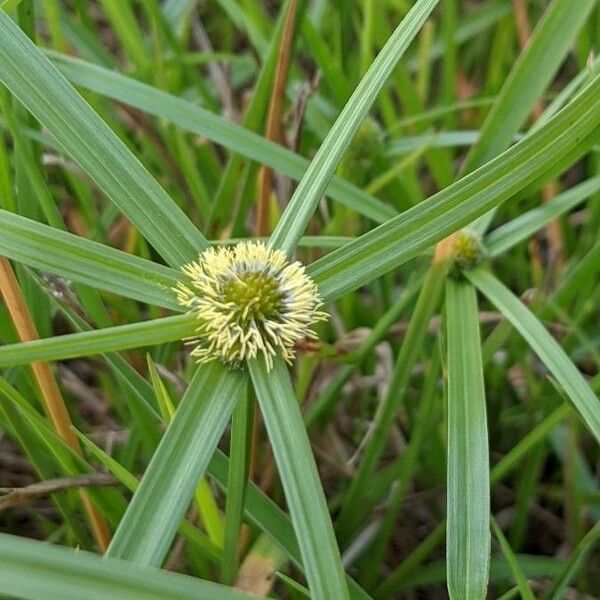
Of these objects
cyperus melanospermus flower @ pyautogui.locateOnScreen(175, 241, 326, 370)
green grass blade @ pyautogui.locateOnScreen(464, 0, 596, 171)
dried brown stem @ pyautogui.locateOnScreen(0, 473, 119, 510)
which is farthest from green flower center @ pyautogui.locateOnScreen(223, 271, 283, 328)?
green grass blade @ pyautogui.locateOnScreen(464, 0, 596, 171)

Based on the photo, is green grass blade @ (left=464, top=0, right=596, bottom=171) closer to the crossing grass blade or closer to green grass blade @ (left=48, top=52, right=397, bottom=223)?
green grass blade @ (left=48, top=52, right=397, bottom=223)

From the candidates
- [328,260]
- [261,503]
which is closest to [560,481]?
[261,503]

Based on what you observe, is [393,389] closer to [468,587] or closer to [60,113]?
[468,587]

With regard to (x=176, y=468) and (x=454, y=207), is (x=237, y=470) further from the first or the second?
(x=454, y=207)

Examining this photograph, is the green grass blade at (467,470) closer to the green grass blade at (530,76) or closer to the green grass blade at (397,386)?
the green grass blade at (397,386)

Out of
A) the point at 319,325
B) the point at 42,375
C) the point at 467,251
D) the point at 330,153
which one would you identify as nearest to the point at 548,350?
the point at 467,251
